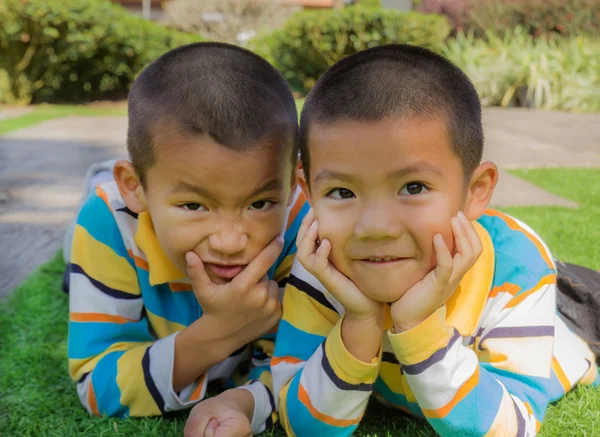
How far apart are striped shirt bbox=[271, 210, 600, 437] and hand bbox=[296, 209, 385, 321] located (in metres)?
0.08

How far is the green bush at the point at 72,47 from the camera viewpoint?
11.1 meters

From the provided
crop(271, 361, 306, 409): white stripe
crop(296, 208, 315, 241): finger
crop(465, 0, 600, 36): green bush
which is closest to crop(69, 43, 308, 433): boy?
crop(271, 361, 306, 409): white stripe

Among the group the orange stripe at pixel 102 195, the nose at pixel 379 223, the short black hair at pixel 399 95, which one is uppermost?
the short black hair at pixel 399 95

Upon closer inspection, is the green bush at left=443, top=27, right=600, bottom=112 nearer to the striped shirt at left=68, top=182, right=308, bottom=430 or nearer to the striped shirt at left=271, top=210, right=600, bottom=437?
the striped shirt at left=68, top=182, right=308, bottom=430

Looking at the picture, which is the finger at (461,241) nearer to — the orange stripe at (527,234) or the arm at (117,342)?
the orange stripe at (527,234)

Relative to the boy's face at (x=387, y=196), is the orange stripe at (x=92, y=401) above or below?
below

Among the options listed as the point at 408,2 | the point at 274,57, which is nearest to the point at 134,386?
the point at 274,57

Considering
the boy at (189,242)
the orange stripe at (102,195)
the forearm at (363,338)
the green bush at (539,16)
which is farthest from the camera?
the green bush at (539,16)

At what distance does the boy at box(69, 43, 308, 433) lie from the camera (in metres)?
1.92

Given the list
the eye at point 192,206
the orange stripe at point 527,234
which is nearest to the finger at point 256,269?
the eye at point 192,206

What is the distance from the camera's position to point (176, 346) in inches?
81.1

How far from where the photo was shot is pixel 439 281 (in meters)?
1.59

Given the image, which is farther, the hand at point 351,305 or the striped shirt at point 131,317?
the striped shirt at point 131,317

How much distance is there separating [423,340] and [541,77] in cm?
1147
